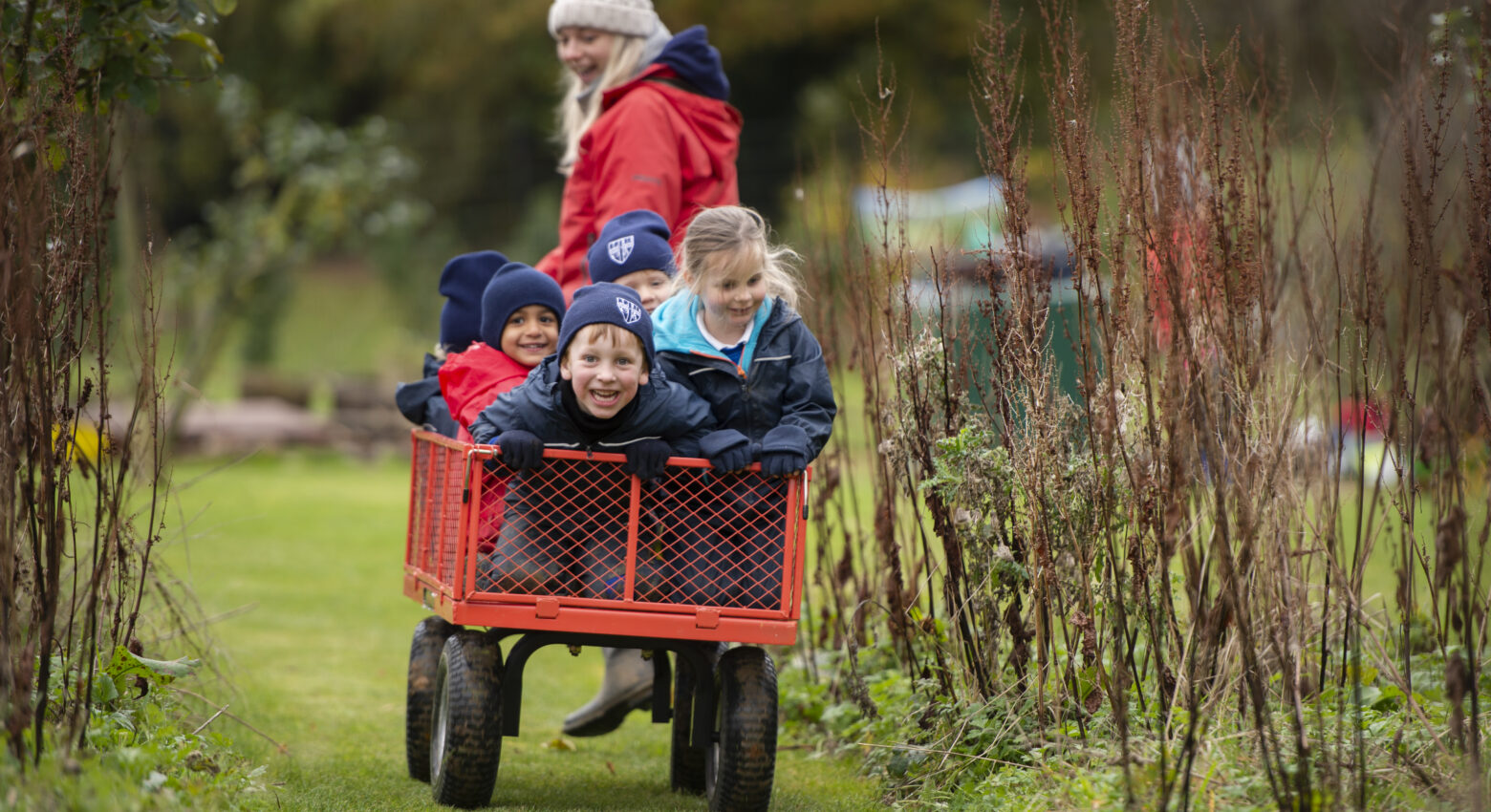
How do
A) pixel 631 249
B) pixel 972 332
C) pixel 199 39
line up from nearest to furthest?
pixel 972 332
pixel 631 249
pixel 199 39

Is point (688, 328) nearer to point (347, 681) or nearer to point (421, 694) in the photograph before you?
point (421, 694)

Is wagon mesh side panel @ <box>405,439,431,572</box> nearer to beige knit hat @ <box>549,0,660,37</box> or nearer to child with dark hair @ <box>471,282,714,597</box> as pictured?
child with dark hair @ <box>471,282,714,597</box>

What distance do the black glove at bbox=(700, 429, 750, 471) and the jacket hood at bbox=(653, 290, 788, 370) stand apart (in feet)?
1.13

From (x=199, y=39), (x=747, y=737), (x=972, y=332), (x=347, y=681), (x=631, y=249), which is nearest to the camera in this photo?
(x=747, y=737)

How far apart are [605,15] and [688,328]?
1.36 m

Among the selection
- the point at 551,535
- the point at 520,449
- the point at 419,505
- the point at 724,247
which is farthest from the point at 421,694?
the point at 724,247

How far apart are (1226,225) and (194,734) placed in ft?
8.68

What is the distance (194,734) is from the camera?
3506 millimetres

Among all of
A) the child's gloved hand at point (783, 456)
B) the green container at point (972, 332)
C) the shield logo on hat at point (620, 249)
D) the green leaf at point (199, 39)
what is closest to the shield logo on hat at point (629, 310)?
the child's gloved hand at point (783, 456)

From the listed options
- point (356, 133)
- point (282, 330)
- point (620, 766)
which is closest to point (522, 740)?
point (620, 766)

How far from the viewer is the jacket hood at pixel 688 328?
380 centimetres

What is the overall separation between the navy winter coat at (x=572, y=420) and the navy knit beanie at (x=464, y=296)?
3.98 ft

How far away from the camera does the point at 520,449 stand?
3412mm

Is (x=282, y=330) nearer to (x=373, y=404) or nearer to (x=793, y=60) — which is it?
(x=373, y=404)
